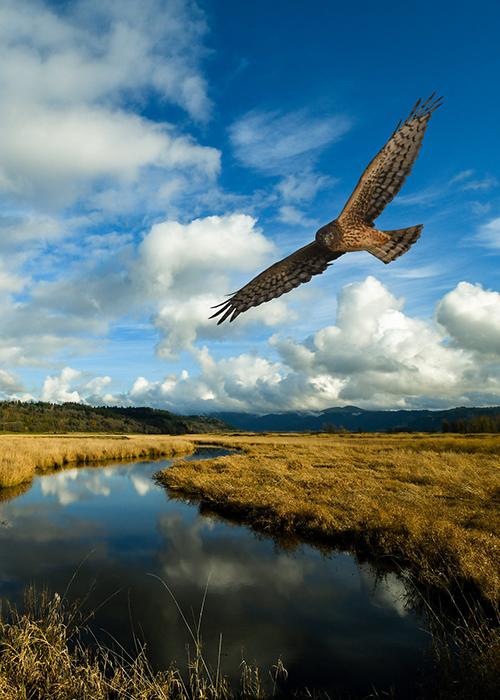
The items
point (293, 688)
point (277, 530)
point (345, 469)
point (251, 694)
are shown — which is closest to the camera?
point (251, 694)

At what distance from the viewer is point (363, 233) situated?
5086mm

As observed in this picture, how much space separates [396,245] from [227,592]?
997 centimetres

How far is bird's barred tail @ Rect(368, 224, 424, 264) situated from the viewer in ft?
16.8

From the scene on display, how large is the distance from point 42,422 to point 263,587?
147229 millimetres

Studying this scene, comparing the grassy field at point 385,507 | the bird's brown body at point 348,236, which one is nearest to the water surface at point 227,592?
the grassy field at point 385,507

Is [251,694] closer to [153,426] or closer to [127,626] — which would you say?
[127,626]

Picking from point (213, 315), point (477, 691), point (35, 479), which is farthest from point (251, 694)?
point (35, 479)

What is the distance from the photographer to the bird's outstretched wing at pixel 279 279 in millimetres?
5559

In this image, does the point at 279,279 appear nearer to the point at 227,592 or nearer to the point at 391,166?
the point at 391,166

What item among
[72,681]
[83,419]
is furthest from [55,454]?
[83,419]

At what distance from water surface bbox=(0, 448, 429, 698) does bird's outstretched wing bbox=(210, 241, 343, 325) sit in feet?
21.2

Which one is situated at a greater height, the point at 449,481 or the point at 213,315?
the point at 213,315

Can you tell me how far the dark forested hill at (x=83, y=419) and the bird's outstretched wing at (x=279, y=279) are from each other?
130754 mm

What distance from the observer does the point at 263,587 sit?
468 inches
